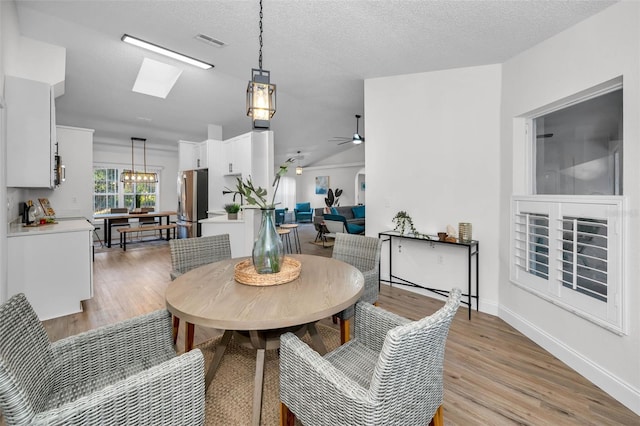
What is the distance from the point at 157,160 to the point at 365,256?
26.0ft

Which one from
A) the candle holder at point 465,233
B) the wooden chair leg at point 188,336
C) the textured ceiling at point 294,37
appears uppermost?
the textured ceiling at point 294,37

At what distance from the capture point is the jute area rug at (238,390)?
1599 millimetres

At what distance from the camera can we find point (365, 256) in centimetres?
249

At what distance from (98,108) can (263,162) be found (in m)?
3.09

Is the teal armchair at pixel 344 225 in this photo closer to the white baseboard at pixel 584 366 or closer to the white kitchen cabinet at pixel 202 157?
the white kitchen cabinet at pixel 202 157

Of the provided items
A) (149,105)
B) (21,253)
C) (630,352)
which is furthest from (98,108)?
(630,352)

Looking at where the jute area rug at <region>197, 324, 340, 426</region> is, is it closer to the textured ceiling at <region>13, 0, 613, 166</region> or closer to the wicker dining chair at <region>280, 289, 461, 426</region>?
the wicker dining chair at <region>280, 289, 461, 426</region>

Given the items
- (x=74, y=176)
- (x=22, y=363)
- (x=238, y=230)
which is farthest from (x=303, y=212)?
(x=22, y=363)

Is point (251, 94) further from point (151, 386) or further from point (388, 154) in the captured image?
point (388, 154)

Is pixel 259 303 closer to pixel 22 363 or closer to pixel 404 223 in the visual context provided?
pixel 22 363

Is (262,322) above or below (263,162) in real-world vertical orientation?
below

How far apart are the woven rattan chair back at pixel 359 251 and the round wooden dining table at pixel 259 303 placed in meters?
0.60

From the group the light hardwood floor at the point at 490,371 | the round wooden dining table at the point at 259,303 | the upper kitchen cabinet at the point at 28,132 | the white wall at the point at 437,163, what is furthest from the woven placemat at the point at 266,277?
the upper kitchen cabinet at the point at 28,132

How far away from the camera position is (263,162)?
16.9 feet
